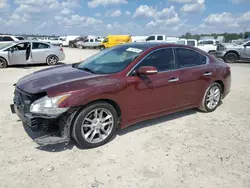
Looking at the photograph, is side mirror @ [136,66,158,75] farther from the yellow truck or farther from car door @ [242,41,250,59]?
the yellow truck

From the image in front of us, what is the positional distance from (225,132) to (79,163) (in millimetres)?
2675

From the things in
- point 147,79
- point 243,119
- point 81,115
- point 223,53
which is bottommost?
point 243,119

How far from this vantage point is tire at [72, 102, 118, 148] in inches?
124

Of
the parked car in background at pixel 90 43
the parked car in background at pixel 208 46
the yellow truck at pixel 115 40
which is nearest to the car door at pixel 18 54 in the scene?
the parked car in background at pixel 208 46

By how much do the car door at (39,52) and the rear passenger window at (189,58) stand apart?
31.3ft

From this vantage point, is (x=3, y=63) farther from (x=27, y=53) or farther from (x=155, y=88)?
(x=155, y=88)

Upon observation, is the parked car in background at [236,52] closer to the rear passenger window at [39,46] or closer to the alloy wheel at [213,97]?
the rear passenger window at [39,46]

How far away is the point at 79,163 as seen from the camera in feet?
9.80

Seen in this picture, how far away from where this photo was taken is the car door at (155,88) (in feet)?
11.8

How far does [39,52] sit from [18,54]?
1.05 meters

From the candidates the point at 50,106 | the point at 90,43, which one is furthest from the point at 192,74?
the point at 90,43

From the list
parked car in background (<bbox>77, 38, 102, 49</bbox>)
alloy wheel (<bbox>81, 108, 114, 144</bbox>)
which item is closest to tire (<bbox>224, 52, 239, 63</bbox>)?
alloy wheel (<bbox>81, 108, 114, 144</bbox>)

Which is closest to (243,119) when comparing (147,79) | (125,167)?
(147,79)

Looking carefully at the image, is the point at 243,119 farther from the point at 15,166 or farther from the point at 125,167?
the point at 15,166
